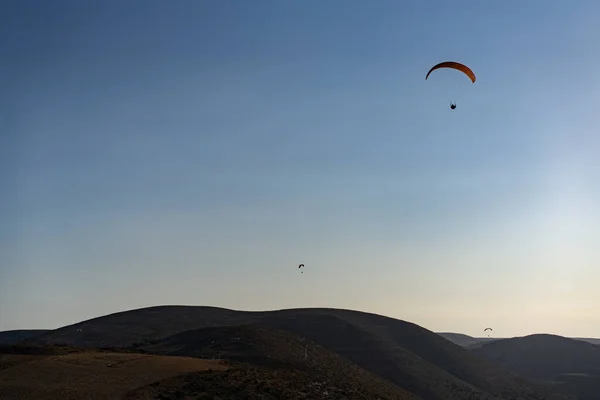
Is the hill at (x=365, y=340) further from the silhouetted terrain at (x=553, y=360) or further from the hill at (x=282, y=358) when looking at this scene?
the silhouetted terrain at (x=553, y=360)

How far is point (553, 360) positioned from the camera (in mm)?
125750

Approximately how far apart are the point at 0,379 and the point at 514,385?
6844cm

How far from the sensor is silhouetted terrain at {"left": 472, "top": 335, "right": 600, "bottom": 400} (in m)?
101

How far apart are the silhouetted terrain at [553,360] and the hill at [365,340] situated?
2067cm

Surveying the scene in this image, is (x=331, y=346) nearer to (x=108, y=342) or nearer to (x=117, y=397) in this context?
(x=108, y=342)

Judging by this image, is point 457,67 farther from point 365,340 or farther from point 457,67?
point 365,340

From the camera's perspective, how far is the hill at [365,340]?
245 feet

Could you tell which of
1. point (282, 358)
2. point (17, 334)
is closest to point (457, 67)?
point (282, 358)

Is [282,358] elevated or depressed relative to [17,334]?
depressed

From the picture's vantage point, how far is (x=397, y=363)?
256 feet

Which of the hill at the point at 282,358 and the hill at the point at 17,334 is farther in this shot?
the hill at the point at 17,334

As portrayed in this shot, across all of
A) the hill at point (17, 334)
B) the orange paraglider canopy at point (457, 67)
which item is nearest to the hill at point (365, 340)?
the hill at point (17, 334)

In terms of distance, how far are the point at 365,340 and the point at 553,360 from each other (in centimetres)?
5825

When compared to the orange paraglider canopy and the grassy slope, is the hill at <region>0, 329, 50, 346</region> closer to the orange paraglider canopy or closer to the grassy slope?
the grassy slope
